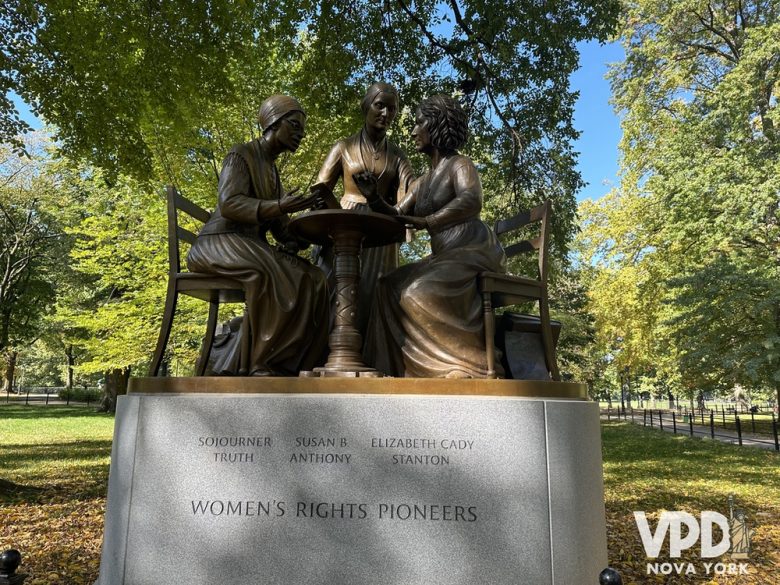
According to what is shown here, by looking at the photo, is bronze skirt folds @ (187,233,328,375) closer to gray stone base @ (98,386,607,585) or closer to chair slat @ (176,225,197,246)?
chair slat @ (176,225,197,246)

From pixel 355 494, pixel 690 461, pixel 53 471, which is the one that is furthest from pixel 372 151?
pixel 690 461

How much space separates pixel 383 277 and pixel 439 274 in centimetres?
58

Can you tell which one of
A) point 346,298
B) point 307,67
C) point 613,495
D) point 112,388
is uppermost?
point 307,67

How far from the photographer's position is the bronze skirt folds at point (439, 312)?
4414mm

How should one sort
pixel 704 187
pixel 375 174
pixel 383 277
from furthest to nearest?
pixel 704 187 → pixel 375 174 → pixel 383 277

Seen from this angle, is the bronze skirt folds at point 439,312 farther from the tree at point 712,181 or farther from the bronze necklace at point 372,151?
the tree at point 712,181

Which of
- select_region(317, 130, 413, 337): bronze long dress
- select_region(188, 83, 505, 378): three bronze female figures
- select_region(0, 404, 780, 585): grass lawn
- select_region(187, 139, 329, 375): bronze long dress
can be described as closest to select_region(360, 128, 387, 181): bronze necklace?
select_region(317, 130, 413, 337): bronze long dress

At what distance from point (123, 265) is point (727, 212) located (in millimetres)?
18198

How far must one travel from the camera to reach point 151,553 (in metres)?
3.69

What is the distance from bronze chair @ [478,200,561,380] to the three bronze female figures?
112 millimetres

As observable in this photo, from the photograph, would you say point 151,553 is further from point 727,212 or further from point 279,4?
point 727,212

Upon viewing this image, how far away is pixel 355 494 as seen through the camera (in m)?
3.64

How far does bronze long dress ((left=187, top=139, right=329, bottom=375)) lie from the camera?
176 inches

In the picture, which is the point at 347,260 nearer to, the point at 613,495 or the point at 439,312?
the point at 439,312
